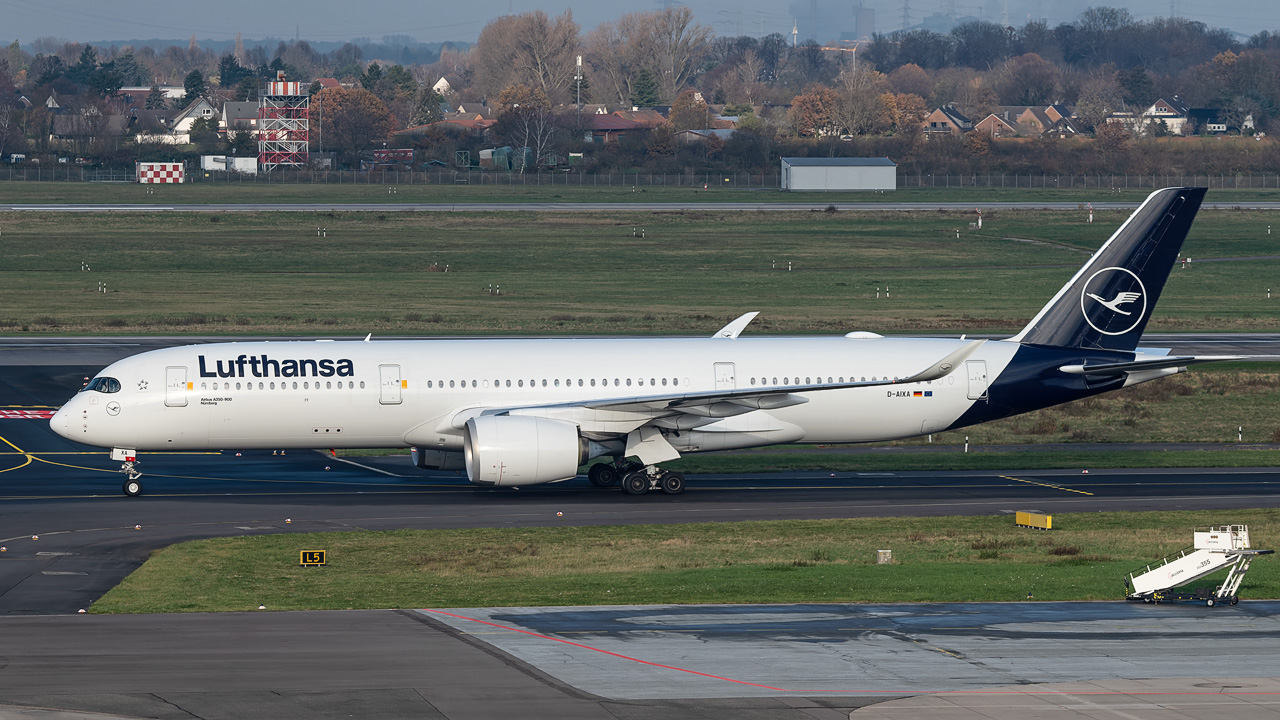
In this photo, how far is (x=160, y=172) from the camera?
541ft

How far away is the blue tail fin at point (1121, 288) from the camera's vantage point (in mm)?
42031

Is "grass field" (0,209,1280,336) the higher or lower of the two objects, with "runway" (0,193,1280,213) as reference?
lower

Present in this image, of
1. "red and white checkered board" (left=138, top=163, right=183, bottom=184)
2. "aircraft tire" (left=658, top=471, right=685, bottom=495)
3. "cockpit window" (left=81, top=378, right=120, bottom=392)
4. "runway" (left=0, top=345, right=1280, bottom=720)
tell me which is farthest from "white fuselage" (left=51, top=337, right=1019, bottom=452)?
"red and white checkered board" (left=138, top=163, right=183, bottom=184)

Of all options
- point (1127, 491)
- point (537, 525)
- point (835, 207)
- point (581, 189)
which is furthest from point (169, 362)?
point (581, 189)

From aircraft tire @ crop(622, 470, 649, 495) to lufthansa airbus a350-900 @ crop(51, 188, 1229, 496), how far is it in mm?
40

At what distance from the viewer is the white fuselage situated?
38.9 m

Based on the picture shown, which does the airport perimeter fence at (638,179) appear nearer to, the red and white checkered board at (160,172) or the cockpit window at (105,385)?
the red and white checkered board at (160,172)

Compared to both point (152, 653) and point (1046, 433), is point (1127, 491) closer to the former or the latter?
point (1046, 433)

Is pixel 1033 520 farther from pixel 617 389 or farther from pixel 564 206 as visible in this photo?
pixel 564 206

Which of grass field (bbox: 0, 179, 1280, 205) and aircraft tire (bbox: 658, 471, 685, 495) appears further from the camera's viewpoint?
grass field (bbox: 0, 179, 1280, 205)

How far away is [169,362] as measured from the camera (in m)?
39.3

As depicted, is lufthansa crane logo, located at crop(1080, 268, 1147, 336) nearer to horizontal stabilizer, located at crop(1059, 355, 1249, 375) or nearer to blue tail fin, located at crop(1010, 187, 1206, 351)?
blue tail fin, located at crop(1010, 187, 1206, 351)

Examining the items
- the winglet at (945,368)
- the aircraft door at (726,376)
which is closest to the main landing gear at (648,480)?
the aircraft door at (726,376)

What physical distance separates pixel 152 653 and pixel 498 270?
77452 mm
